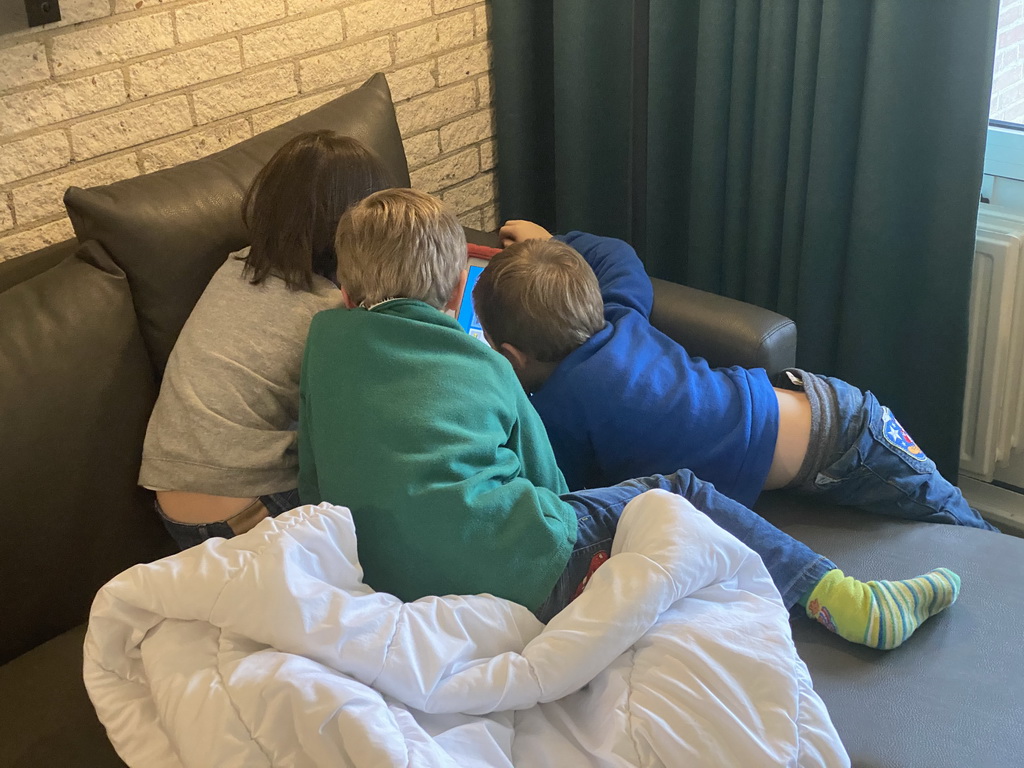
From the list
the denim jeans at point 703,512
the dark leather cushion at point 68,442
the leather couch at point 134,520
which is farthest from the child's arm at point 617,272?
the dark leather cushion at point 68,442

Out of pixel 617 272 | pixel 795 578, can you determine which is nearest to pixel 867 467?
pixel 795 578

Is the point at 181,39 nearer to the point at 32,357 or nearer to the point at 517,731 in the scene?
the point at 32,357

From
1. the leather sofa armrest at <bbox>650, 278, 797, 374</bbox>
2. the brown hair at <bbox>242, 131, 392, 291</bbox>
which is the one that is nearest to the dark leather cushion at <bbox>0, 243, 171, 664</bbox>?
the brown hair at <bbox>242, 131, 392, 291</bbox>

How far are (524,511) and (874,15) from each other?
1.16 meters

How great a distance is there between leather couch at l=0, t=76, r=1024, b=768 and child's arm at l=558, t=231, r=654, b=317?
0.15m

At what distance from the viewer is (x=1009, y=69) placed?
6.95 ft

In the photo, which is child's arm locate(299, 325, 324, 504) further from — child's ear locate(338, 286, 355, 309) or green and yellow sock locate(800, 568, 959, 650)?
green and yellow sock locate(800, 568, 959, 650)

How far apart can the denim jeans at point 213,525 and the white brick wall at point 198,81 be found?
0.59 meters

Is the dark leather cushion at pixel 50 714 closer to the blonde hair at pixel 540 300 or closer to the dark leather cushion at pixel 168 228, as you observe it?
the dark leather cushion at pixel 168 228

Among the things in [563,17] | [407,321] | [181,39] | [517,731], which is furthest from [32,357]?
[563,17]

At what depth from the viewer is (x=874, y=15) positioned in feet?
6.05

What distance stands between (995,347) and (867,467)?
0.56m

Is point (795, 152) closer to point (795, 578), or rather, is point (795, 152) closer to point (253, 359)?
point (795, 578)

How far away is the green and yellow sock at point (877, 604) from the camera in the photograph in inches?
54.8
